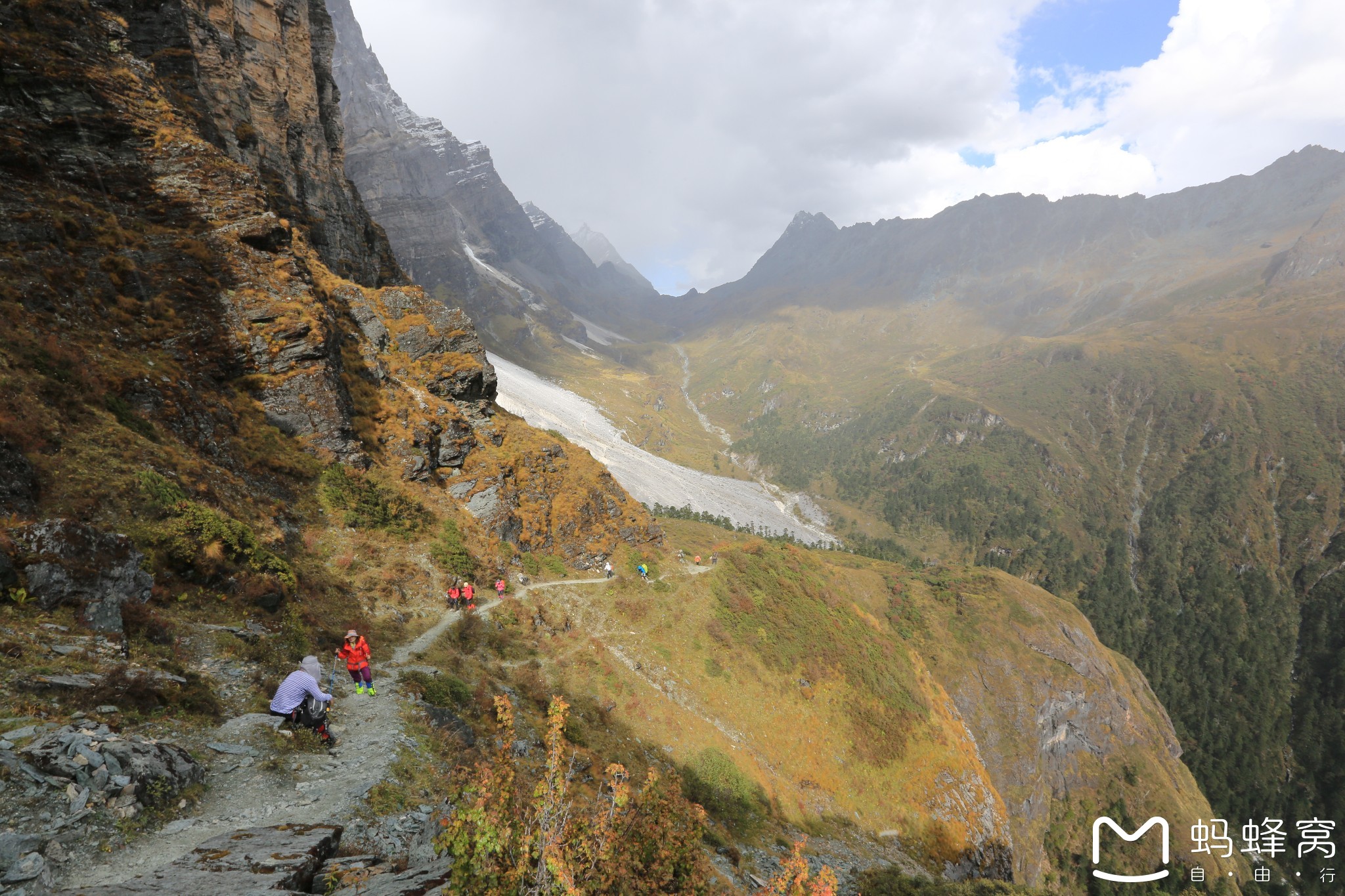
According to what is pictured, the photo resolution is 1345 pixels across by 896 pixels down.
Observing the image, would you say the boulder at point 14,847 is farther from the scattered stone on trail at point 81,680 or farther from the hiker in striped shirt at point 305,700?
the hiker in striped shirt at point 305,700

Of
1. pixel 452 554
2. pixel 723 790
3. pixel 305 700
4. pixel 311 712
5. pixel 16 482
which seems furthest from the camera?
pixel 452 554

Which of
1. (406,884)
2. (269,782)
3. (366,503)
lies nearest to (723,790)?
(366,503)

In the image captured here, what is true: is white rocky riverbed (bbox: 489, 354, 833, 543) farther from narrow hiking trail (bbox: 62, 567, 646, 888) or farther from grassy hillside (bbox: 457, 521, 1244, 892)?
narrow hiking trail (bbox: 62, 567, 646, 888)

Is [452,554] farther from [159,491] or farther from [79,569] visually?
[79,569]

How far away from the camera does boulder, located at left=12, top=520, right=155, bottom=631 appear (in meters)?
10.6

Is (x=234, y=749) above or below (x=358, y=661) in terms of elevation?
above

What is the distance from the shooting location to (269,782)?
9852 millimetres

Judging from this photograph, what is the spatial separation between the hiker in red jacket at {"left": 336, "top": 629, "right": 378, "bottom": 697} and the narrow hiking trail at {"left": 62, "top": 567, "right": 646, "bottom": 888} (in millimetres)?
305

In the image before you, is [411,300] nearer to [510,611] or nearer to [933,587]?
[510,611]

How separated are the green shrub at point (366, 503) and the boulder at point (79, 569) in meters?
13.2

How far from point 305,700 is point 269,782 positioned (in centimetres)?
238

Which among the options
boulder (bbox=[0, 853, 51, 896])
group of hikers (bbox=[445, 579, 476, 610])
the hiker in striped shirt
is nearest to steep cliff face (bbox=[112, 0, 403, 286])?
group of hikers (bbox=[445, 579, 476, 610])

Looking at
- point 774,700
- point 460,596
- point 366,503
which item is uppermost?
point 366,503

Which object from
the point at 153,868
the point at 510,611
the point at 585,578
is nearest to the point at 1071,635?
the point at 585,578
